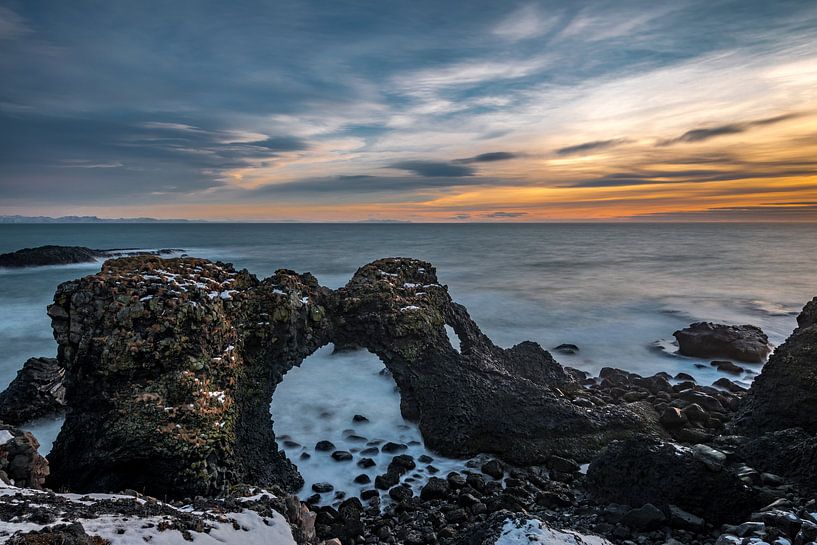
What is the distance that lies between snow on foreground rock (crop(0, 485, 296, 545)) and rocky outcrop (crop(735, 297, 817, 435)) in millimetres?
12912

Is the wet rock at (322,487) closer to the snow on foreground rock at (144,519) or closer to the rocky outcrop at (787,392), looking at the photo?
the snow on foreground rock at (144,519)

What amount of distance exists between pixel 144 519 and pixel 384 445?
27.2 ft

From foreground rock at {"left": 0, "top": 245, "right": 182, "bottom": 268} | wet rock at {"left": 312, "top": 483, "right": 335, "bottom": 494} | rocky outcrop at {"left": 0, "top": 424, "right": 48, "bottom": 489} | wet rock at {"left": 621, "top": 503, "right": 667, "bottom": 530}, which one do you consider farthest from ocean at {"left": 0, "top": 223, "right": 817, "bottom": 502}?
rocky outcrop at {"left": 0, "top": 424, "right": 48, "bottom": 489}

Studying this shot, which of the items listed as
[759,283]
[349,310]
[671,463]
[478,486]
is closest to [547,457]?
[478,486]

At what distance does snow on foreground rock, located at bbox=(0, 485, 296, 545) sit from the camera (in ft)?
21.0

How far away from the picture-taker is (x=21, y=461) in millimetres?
9008

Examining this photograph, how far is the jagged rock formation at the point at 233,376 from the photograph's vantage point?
34.2 feet

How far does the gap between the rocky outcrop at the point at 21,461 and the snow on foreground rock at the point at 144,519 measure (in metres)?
1.15

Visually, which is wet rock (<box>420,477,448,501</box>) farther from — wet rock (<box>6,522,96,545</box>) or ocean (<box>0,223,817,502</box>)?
wet rock (<box>6,522,96,545</box>)

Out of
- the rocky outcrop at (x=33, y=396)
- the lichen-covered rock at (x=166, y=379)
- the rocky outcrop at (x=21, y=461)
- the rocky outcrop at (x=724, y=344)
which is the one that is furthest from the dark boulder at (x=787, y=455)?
the rocky outcrop at (x=33, y=396)

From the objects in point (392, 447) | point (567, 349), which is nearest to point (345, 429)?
point (392, 447)

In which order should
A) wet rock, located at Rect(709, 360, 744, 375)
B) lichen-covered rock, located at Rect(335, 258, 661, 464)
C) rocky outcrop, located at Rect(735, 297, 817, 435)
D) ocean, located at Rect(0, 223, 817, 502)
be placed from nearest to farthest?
1. rocky outcrop, located at Rect(735, 297, 817, 435)
2. lichen-covered rock, located at Rect(335, 258, 661, 464)
3. ocean, located at Rect(0, 223, 817, 502)
4. wet rock, located at Rect(709, 360, 744, 375)

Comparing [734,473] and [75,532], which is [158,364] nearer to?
[75,532]

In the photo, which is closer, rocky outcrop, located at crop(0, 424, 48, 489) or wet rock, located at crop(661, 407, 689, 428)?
rocky outcrop, located at crop(0, 424, 48, 489)
